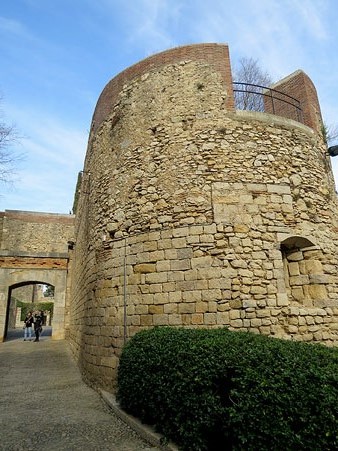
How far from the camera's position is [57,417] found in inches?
194

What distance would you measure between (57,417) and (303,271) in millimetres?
4847

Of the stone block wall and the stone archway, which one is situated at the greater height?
the stone block wall

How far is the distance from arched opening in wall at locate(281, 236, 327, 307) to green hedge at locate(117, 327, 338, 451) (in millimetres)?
2213

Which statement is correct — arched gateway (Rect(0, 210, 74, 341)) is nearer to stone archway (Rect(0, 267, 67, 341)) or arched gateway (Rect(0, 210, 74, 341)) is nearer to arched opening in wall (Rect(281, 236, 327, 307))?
stone archway (Rect(0, 267, 67, 341))

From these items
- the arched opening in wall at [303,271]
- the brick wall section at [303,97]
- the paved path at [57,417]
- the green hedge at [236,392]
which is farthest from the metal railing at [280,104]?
the paved path at [57,417]

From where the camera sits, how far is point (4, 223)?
21.7 metres

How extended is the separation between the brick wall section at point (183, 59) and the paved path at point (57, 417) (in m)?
6.01

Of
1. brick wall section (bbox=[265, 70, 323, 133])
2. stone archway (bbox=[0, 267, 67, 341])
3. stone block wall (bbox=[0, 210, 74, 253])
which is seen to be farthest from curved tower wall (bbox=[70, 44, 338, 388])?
stone block wall (bbox=[0, 210, 74, 253])

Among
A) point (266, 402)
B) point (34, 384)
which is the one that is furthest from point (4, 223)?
point (266, 402)

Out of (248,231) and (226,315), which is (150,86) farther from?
(226,315)

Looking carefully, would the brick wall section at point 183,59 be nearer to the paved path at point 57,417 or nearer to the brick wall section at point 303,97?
the brick wall section at point 303,97

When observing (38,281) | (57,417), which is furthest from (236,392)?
(38,281)

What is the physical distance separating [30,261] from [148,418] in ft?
47.1

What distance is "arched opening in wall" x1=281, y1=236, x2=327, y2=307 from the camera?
5.80 m
